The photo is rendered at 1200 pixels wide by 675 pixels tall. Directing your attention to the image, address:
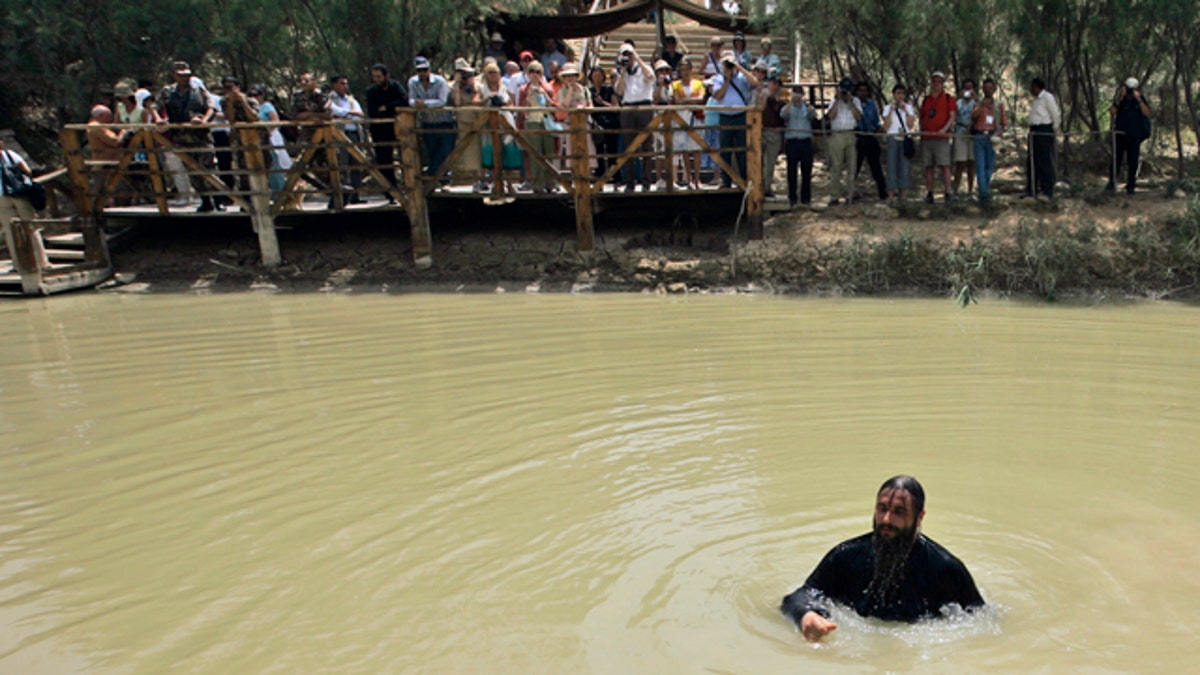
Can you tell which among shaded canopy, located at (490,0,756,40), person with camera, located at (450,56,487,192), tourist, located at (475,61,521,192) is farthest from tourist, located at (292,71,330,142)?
shaded canopy, located at (490,0,756,40)

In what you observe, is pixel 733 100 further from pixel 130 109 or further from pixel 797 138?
pixel 130 109

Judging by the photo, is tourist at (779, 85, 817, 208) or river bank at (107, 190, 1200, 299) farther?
tourist at (779, 85, 817, 208)

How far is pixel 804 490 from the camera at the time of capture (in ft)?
Answer: 23.5

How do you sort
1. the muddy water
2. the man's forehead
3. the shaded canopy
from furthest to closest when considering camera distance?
1. the shaded canopy
2. the muddy water
3. the man's forehead

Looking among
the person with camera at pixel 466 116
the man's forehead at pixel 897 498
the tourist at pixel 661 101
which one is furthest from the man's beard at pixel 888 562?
the person with camera at pixel 466 116

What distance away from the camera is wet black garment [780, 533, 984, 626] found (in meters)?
5.17

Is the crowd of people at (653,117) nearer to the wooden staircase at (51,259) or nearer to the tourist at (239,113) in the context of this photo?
the tourist at (239,113)

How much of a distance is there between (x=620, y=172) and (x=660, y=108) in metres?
1.59

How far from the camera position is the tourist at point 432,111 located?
561 inches

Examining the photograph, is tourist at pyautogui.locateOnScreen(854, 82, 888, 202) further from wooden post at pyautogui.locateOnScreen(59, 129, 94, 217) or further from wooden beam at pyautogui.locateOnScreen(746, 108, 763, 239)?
wooden post at pyautogui.locateOnScreen(59, 129, 94, 217)

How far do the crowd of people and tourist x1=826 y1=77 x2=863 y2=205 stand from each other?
2 cm

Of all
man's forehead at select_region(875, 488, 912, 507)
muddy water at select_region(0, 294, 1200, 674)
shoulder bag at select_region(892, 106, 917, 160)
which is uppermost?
shoulder bag at select_region(892, 106, 917, 160)

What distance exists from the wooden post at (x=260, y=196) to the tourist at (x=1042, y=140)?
34.0 feet

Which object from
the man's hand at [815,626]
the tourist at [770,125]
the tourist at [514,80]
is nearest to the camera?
the man's hand at [815,626]
